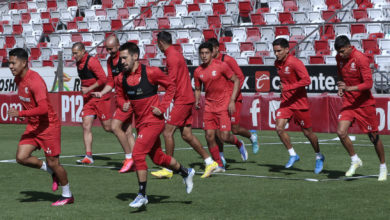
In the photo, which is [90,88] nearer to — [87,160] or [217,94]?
[87,160]

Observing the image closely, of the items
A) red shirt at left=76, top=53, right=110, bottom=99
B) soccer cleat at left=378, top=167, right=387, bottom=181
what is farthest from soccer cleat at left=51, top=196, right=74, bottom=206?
red shirt at left=76, top=53, right=110, bottom=99

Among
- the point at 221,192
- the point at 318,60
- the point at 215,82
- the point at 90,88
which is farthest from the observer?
the point at 318,60

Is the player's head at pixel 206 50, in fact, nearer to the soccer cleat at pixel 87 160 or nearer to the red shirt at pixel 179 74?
the red shirt at pixel 179 74

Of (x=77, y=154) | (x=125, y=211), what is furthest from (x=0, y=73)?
(x=125, y=211)

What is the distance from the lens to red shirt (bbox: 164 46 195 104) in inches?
460

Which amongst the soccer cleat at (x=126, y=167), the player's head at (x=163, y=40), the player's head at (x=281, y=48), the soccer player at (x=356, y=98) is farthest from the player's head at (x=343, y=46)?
the soccer cleat at (x=126, y=167)

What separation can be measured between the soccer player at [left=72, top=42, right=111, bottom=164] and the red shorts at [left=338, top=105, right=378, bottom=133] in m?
4.79

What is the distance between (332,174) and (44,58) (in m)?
22.9

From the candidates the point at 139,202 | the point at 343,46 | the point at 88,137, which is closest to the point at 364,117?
the point at 343,46

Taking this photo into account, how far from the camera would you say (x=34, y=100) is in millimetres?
9414

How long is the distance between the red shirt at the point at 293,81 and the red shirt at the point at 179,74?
182cm

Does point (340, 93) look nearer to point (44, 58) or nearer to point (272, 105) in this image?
point (272, 105)

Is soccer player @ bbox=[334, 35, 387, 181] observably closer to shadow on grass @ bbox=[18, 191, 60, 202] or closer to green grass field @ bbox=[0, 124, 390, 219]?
green grass field @ bbox=[0, 124, 390, 219]

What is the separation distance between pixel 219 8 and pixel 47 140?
71.6 feet
